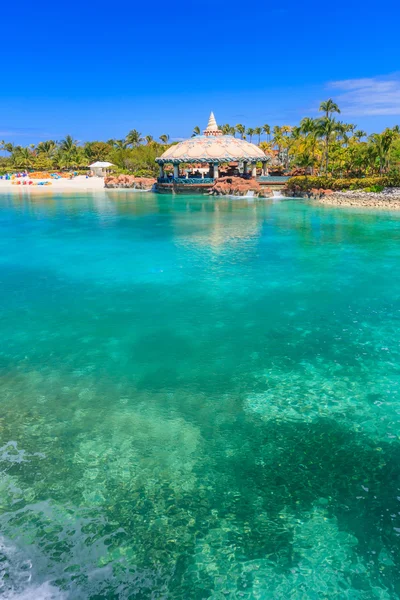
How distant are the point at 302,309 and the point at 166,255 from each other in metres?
10.8

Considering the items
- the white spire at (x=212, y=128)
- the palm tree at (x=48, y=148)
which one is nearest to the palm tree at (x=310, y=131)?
the white spire at (x=212, y=128)

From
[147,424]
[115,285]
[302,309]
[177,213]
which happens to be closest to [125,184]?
[177,213]

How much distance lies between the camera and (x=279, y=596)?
5387mm

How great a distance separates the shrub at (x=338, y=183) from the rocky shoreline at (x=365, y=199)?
3.42 feet

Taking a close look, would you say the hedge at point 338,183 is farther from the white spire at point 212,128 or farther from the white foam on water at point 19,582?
the white foam on water at point 19,582

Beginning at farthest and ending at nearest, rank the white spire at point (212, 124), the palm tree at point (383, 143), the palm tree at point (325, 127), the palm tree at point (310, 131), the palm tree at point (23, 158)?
the palm tree at point (23, 158) < the white spire at point (212, 124) < the palm tree at point (310, 131) < the palm tree at point (325, 127) < the palm tree at point (383, 143)

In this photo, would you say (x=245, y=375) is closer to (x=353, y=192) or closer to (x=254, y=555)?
(x=254, y=555)

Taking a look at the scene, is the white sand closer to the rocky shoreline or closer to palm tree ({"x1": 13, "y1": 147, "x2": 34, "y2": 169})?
palm tree ({"x1": 13, "y1": 147, "x2": 34, "y2": 169})

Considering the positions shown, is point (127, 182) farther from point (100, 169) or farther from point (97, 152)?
point (97, 152)

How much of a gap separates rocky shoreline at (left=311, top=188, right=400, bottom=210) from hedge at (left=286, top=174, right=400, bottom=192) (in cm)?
105

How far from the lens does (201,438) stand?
816cm

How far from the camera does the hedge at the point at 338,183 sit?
47.6 metres

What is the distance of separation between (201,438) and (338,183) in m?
49.3

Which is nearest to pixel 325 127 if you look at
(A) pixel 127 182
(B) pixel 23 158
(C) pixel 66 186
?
(A) pixel 127 182
